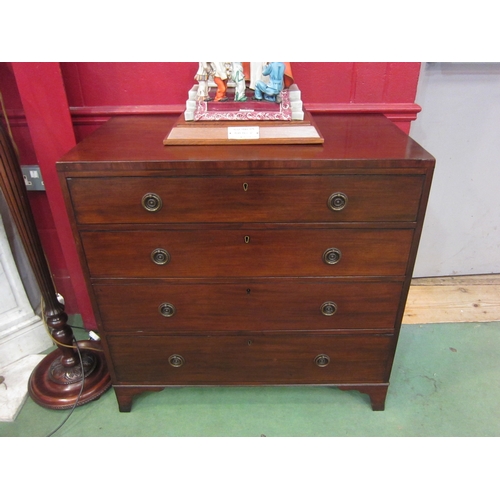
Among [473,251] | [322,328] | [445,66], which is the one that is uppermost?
[445,66]

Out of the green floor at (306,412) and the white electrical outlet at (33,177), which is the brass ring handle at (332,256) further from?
the white electrical outlet at (33,177)

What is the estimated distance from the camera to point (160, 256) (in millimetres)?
1224

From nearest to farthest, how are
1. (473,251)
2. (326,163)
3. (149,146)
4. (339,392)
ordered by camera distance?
(326,163) < (149,146) < (339,392) < (473,251)

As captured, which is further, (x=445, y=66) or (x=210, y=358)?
(x=445, y=66)

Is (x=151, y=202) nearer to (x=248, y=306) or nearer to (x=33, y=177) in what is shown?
(x=248, y=306)

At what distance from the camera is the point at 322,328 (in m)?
1.38

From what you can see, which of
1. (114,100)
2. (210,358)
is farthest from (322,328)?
(114,100)

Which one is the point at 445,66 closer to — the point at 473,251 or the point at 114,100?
the point at 473,251

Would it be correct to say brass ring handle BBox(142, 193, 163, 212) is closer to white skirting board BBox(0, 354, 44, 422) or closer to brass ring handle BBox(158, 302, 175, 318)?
brass ring handle BBox(158, 302, 175, 318)

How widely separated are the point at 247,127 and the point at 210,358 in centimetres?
84

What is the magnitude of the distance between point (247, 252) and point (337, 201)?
314 mm

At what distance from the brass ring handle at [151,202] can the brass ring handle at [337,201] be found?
19.3 inches

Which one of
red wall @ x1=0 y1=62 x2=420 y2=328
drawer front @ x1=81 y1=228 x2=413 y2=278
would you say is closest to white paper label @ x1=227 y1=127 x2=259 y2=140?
drawer front @ x1=81 y1=228 x2=413 y2=278

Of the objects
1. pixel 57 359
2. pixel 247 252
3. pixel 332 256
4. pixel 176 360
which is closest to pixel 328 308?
pixel 332 256
